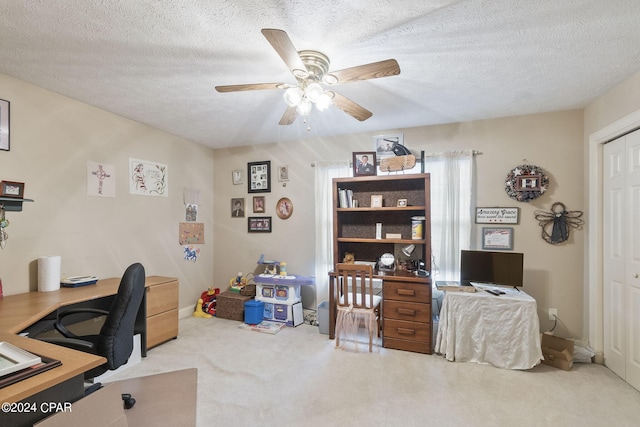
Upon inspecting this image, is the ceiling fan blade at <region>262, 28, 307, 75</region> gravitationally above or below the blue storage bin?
above

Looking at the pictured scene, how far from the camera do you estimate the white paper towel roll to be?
2.50 m

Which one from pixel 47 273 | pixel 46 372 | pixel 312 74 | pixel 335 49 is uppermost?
pixel 335 49

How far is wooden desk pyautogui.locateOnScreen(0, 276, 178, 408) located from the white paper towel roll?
6cm

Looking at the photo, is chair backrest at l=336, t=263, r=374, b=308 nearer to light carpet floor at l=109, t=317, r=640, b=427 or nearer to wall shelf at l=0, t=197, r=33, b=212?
light carpet floor at l=109, t=317, r=640, b=427

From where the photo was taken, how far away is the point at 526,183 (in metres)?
3.15

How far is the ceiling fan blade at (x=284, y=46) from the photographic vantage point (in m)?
1.40

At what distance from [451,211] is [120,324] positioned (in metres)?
3.23

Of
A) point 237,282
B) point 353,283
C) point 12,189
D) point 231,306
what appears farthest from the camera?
point 237,282

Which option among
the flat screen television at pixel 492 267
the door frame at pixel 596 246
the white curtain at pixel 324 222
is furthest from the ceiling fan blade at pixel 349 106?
the door frame at pixel 596 246

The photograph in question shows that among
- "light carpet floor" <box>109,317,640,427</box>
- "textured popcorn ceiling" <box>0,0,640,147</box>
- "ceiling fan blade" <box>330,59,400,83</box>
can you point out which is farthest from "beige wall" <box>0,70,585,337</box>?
"ceiling fan blade" <box>330,59,400,83</box>

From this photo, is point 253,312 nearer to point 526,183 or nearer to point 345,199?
point 345,199

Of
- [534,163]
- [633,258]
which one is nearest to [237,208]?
[534,163]

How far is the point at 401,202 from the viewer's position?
3.49 meters

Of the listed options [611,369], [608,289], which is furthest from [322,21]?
[611,369]
